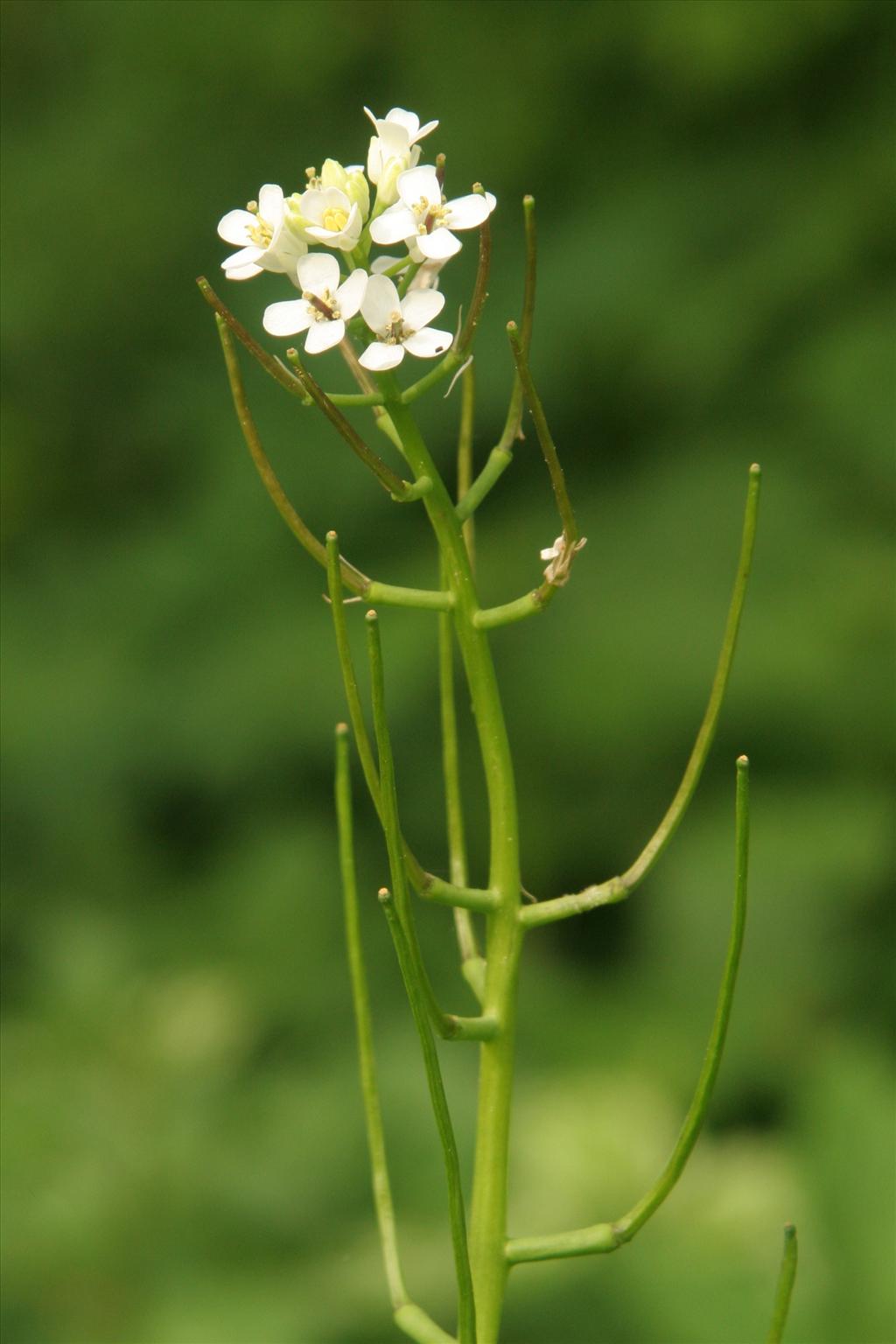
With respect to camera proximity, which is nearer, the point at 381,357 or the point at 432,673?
the point at 381,357

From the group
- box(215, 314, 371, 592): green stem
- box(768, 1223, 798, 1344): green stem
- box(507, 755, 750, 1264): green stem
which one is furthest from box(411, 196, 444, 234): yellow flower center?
box(768, 1223, 798, 1344): green stem

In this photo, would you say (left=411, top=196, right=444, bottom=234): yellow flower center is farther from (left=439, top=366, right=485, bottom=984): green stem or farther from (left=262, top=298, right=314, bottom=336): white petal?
(left=439, top=366, right=485, bottom=984): green stem

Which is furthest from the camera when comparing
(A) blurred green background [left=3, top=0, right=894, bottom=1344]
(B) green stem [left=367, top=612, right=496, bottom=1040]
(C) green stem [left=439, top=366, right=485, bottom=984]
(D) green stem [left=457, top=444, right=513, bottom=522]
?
(A) blurred green background [left=3, top=0, right=894, bottom=1344]

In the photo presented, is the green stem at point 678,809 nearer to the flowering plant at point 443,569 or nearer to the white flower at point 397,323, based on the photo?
the flowering plant at point 443,569

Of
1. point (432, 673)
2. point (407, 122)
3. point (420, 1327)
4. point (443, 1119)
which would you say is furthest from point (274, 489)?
point (432, 673)

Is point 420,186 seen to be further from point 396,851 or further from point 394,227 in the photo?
point 396,851

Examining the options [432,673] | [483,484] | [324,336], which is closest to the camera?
[324,336]

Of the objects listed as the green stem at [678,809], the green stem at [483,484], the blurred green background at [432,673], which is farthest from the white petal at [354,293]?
the blurred green background at [432,673]

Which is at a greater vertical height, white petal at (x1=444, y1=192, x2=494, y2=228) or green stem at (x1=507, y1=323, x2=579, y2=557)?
white petal at (x1=444, y1=192, x2=494, y2=228)
